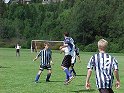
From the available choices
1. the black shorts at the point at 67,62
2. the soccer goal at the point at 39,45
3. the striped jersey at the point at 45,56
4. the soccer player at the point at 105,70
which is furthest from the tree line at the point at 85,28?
the soccer player at the point at 105,70

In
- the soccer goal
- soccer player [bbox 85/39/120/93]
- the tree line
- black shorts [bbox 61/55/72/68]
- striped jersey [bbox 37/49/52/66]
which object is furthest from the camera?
the tree line

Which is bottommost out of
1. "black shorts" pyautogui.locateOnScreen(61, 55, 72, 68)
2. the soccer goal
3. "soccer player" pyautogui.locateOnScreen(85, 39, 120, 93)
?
the soccer goal

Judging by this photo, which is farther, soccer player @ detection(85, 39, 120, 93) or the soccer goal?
the soccer goal

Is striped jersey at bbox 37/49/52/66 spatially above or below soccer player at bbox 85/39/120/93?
below

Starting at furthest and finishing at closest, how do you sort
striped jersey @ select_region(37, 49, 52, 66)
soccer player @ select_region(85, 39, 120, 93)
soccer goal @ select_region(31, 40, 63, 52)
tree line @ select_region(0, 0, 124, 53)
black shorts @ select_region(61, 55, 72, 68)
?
tree line @ select_region(0, 0, 124, 53)
soccer goal @ select_region(31, 40, 63, 52)
striped jersey @ select_region(37, 49, 52, 66)
black shorts @ select_region(61, 55, 72, 68)
soccer player @ select_region(85, 39, 120, 93)

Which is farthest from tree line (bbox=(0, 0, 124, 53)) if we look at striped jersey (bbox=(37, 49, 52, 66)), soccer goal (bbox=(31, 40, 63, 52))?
striped jersey (bbox=(37, 49, 52, 66))

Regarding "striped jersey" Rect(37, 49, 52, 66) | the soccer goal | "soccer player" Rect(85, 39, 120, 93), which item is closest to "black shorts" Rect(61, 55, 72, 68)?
"striped jersey" Rect(37, 49, 52, 66)

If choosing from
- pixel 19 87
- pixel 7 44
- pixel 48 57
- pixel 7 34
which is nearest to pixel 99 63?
pixel 19 87

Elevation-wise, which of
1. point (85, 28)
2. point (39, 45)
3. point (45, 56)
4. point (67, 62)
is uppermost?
point (45, 56)

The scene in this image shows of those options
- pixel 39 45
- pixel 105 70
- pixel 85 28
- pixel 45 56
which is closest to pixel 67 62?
pixel 45 56

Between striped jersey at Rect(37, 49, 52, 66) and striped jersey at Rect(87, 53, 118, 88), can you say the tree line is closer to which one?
striped jersey at Rect(37, 49, 52, 66)

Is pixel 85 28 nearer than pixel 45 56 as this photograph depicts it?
No

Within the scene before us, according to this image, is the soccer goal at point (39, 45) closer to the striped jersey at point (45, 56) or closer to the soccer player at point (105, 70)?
the striped jersey at point (45, 56)

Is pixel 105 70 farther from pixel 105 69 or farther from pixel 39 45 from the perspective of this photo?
pixel 39 45
